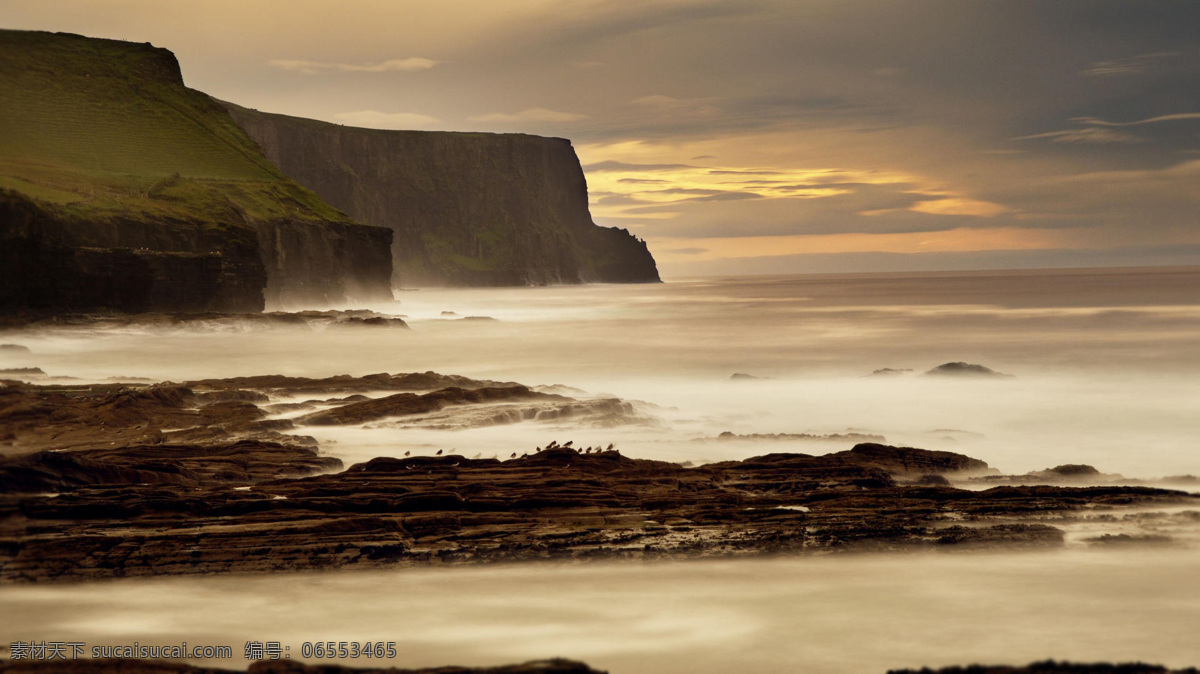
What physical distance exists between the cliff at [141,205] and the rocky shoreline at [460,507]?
149 feet

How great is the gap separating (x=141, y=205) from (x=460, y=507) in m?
61.5

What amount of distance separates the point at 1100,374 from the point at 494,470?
2704 centimetres

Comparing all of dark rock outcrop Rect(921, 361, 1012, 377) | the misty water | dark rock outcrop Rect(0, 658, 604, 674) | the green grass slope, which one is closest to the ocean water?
the misty water

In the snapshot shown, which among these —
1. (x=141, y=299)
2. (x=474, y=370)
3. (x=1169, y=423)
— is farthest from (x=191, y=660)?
(x=141, y=299)

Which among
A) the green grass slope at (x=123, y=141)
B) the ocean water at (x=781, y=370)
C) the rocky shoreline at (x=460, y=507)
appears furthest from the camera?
the green grass slope at (x=123, y=141)

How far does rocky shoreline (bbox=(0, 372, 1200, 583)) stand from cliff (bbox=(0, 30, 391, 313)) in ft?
149

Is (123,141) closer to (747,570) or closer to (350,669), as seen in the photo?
(747,570)

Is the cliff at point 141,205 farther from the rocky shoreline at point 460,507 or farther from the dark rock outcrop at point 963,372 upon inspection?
the dark rock outcrop at point 963,372

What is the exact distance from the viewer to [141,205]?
208ft

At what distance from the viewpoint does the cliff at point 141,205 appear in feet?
176

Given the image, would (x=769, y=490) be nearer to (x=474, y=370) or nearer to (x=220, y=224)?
(x=474, y=370)

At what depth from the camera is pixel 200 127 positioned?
3706 inches

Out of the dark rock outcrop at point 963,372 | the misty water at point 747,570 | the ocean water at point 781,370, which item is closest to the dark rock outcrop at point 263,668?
the misty water at point 747,570

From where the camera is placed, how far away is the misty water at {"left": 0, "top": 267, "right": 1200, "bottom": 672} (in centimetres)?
709
